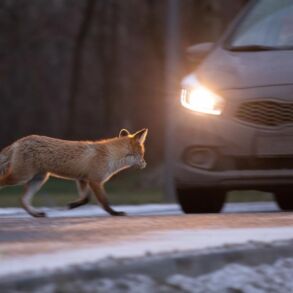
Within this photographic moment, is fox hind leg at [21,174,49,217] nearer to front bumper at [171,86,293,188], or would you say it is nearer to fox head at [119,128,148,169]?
fox head at [119,128,148,169]

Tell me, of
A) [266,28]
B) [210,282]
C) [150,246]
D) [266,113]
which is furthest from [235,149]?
[210,282]

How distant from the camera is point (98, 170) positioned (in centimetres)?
997

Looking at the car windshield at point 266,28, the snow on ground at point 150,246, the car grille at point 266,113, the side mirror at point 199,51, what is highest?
the car windshield at point 266,28

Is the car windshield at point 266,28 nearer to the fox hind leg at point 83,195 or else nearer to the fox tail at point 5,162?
the fox hind leg at point 83,195

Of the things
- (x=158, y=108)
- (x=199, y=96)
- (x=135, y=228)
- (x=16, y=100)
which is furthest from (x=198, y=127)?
(x=16, y=100)

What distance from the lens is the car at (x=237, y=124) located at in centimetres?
934

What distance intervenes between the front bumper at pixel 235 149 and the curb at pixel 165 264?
9.37 ft

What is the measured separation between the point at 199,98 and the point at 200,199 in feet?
3.43

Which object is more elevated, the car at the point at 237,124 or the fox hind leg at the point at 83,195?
the car at the point at 237,124

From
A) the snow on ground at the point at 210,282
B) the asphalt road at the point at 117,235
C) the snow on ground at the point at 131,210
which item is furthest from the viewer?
the snow on ground at the point at 131,210

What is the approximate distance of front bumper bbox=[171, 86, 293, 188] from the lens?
9.33 meters

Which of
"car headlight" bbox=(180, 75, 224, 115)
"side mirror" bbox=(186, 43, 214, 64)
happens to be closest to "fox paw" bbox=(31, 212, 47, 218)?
"car headlight" bbox=(180, 75, 224, 115)

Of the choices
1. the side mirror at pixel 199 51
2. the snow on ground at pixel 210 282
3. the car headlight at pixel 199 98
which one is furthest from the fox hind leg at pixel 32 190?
the snow on ground at pixel 210 282

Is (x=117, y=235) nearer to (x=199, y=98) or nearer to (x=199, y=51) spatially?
(x=199, y=98)
